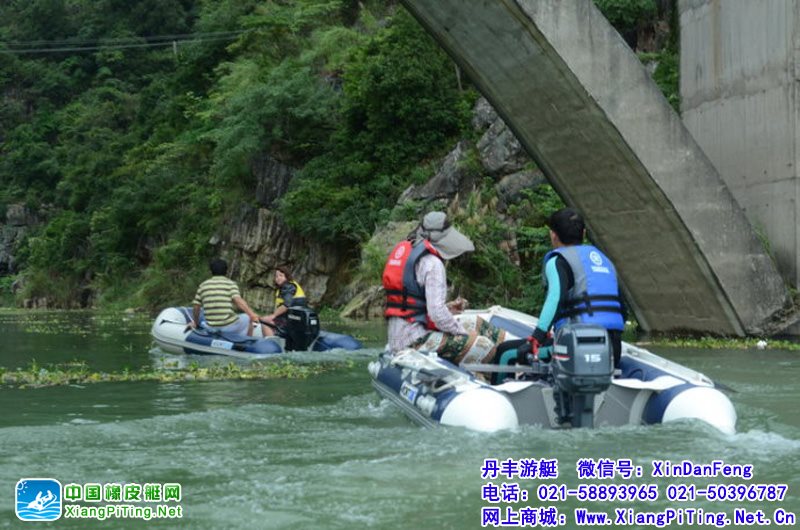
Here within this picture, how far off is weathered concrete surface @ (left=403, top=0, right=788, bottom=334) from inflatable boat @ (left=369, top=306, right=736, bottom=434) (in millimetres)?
6574

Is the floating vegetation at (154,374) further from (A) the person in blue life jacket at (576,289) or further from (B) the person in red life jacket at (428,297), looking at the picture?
(A) the person in blue life jacket at (576,289)

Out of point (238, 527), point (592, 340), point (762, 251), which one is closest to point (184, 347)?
point (762, 251)

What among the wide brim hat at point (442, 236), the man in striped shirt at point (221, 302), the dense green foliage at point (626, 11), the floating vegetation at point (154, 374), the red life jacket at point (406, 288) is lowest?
the floating vegetation at point (154, 374)

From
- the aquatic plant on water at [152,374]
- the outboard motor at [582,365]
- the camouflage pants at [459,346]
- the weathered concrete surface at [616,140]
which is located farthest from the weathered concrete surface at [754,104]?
the outboard motor at [582,365]

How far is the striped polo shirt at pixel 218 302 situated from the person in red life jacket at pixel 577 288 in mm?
7880

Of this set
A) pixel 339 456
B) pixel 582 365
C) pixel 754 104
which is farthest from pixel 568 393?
pixel 754 104

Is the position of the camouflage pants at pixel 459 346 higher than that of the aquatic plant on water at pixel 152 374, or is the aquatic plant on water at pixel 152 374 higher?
the camouflage pants at pixel 459 346

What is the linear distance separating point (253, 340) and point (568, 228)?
761 cm

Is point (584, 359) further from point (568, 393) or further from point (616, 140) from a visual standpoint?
point (616, 140)

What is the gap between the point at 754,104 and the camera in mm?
14102

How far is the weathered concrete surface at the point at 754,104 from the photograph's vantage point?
13.6 metres

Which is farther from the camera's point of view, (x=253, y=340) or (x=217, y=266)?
(x=217, y=266)

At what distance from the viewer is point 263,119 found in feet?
105

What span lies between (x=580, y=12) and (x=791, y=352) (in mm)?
4666
